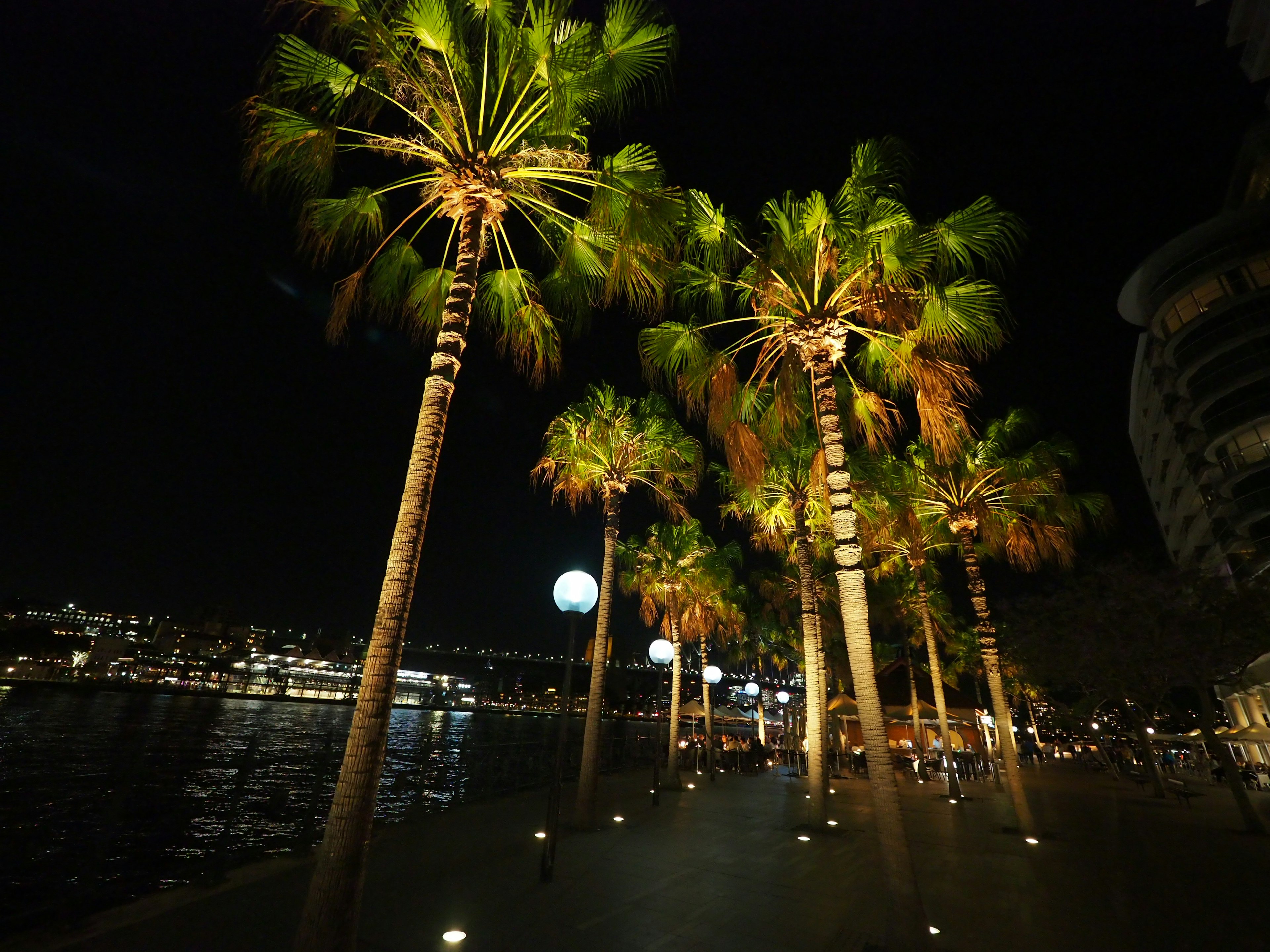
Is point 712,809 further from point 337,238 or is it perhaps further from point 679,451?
point 337,238

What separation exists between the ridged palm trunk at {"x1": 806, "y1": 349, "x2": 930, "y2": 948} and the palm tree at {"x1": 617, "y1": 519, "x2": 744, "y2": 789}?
14.3m

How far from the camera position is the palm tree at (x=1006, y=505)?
45.1 ft

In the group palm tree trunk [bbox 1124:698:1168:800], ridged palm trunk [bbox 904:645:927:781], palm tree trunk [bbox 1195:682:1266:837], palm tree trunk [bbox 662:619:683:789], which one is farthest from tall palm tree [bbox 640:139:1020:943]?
ridged palm trunk [bbox 904:645:927:781]

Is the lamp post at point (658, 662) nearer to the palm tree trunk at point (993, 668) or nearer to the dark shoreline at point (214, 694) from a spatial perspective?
the palm tree trunk at point (993, 668)

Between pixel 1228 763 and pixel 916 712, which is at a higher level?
pixel 916 712

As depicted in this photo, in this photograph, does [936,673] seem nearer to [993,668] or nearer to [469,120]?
[993,668]

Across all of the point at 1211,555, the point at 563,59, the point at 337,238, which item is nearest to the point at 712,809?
the point at 337,238

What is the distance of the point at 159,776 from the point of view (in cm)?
2088

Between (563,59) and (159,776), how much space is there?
26409mm

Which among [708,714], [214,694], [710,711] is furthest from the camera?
[214,694]

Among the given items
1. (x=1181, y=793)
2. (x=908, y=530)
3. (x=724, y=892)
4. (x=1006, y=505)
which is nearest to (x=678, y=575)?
(x=908, y=530)

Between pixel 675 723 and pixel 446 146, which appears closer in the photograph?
pixel 446 146

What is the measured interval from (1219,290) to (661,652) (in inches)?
2450

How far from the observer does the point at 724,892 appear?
716 cm
